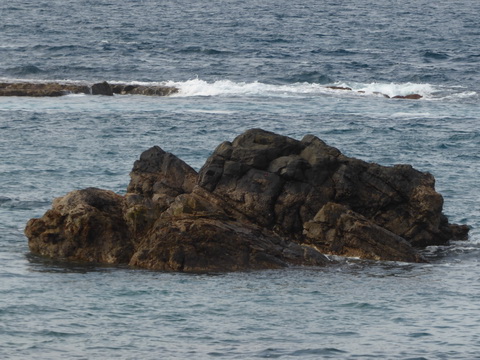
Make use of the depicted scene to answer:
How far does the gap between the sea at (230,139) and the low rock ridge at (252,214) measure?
2.24 ft

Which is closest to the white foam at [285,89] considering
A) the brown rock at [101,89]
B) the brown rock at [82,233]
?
the brown rock at [101,89]

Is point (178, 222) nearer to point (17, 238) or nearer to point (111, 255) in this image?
point (111, 255)

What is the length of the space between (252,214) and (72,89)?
34924 mm

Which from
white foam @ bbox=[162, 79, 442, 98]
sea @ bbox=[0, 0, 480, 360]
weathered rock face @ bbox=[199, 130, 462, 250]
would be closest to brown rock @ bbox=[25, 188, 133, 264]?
sea @ bbox=[0, 0, 480, 360]

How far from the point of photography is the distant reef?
58906 millimetres

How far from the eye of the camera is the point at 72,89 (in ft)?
199

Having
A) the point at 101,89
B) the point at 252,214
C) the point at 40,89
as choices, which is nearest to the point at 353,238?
the point at 252,214

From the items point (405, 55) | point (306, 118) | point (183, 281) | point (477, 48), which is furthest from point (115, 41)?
point (183, 281)

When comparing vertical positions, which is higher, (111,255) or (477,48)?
(477,48)

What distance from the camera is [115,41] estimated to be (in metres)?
88.8

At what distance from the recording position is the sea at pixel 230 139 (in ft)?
68.0

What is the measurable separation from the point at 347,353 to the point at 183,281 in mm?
5547

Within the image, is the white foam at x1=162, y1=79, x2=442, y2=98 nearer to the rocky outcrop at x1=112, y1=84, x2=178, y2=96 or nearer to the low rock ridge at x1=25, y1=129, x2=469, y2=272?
the rocky outcrop at x1=112, y1=84, x2=178, y2=96

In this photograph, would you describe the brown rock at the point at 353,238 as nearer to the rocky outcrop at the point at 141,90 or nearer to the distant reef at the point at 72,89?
the distant reef at the point at 72,89
